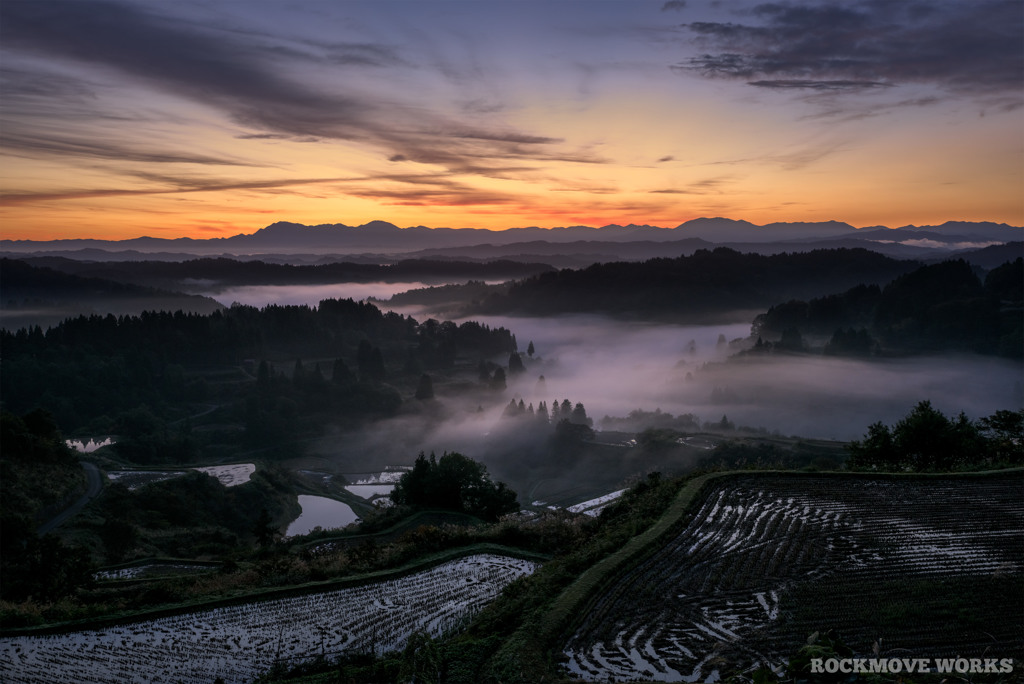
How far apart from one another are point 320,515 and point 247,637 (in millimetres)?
52664

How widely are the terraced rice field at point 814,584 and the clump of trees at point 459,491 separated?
15.9m

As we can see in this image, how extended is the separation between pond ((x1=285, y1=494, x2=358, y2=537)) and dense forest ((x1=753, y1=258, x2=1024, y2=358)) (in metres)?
147

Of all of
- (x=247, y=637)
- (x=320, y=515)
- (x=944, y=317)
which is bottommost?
(x=320, y=515)

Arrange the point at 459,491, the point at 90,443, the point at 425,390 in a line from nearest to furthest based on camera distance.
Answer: the point at 459,491
the point at 90,443
the point at 425,390

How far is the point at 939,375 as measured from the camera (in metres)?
153

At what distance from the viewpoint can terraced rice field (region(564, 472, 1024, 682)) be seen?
10961mm

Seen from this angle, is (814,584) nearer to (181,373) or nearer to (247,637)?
(247,637)

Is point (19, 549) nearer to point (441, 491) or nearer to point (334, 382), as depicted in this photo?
point (441, 491)

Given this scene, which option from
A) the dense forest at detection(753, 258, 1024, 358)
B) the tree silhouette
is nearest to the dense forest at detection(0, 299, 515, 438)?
the tree silhouette

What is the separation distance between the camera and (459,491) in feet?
113

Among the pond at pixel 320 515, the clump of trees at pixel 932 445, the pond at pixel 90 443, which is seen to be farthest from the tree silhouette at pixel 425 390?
the clump of trees at pixel 932 445

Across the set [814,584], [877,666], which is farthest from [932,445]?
[877,666]

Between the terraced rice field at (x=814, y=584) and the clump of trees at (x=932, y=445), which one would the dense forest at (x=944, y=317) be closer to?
the clump of trees at (x=932, y=445)

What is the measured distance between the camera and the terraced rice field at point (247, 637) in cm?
1238
